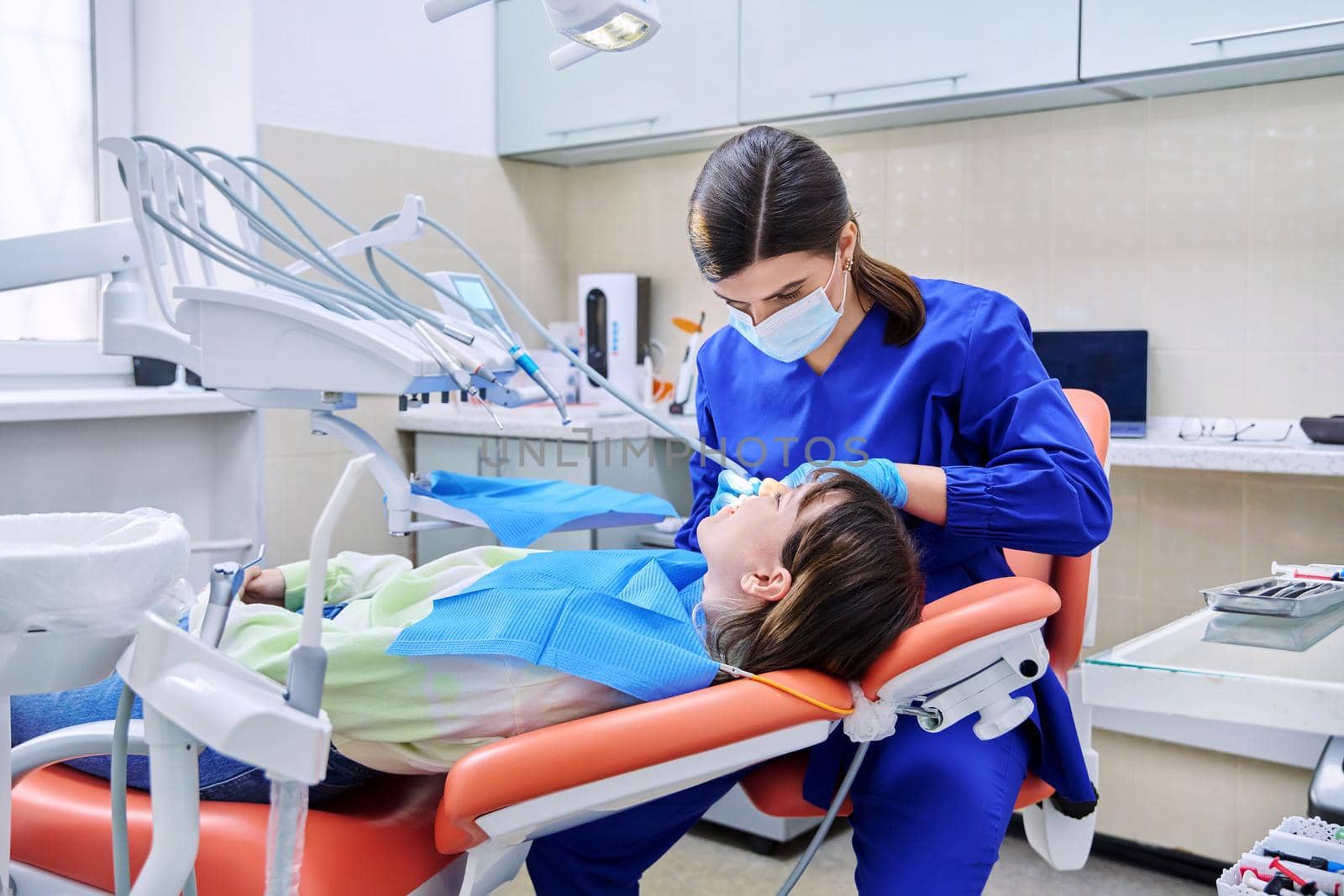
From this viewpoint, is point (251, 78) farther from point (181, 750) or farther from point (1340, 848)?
point (1340, 848)

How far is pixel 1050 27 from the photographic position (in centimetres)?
Result: 221

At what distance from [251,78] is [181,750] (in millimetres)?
2204

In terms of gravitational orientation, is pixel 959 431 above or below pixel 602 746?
above

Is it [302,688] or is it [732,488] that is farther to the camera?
[732,488]

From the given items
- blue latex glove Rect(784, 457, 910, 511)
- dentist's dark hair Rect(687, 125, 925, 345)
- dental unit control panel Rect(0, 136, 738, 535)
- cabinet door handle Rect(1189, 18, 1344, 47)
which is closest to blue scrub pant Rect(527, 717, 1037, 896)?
blue latex glove Rect(784, 457, 910, 511)

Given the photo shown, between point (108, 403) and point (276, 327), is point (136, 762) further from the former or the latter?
point (108, 403)

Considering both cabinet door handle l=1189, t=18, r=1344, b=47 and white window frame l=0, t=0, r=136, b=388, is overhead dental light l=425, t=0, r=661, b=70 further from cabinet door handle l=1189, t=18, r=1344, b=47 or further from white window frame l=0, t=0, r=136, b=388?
white window frame l=0, t=0, r=136, b=388

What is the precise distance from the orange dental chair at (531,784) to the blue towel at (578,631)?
7 centimetres

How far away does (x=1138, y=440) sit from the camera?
87.3 inches

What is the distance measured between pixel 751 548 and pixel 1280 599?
23.8 inches

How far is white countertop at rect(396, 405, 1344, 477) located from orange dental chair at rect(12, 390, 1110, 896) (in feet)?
2.85

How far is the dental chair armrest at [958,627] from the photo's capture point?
1.05 meters

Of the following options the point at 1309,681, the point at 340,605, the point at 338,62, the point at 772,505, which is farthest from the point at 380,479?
the point at 338,62

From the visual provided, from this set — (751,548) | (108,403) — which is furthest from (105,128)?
(751,548)
